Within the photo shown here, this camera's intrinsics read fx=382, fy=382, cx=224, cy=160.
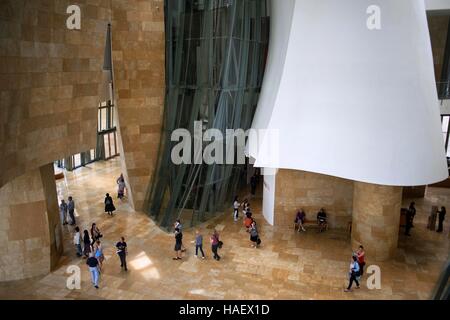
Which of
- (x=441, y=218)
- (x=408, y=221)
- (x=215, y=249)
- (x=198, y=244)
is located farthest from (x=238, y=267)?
(x=441, y=218)

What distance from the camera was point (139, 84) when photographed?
46.6 feet

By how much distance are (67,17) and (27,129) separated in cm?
284

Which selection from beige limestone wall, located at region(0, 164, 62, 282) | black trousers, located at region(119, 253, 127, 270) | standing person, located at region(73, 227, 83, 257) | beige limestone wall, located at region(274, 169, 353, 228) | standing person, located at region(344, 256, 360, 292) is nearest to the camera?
standing person, located at region(344, 256, 360, 292)

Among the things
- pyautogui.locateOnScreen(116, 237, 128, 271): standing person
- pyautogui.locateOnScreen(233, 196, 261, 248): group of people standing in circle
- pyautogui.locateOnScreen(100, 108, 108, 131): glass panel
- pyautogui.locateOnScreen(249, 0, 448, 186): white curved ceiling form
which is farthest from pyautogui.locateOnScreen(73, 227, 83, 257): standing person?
pyautogui.locateOnScreen(100, 108, 108, 131): glass panel

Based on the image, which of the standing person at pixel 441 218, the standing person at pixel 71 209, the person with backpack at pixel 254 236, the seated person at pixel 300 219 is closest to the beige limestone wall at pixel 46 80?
the standing person at pixel 71 209

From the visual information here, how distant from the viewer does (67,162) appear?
20.9m

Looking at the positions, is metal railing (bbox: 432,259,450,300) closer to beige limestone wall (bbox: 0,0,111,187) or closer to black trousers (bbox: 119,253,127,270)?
beige limestone wall (bbox: 0,0,111,187)

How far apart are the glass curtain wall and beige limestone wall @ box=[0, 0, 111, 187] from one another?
4254 millimetres

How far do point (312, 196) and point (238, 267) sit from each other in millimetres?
4202

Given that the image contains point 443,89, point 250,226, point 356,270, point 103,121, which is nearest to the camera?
point 356,270

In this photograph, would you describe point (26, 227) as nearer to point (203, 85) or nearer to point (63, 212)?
point (63, 212)

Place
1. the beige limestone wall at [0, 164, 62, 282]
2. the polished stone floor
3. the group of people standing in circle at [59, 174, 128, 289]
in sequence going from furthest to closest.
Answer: the beige limestone wall at [0, 164, 62, 282] < the group of people standing in circle at [59, 174, 128, 289] < the polished stone floor

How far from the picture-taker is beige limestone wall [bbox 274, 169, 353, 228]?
13.6 m
